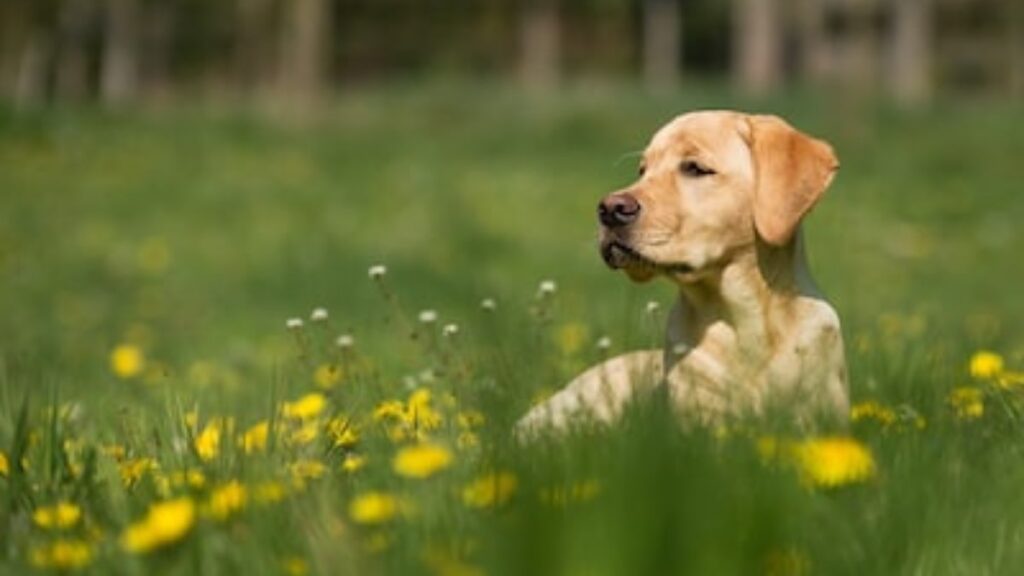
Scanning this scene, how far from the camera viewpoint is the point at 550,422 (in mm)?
2697

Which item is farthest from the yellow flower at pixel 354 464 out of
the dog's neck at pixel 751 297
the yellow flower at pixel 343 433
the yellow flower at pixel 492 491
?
the dog's neck at pixel 751 297

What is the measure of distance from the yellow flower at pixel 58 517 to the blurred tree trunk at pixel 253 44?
37522 millimetres

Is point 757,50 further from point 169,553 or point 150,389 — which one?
point 169,553

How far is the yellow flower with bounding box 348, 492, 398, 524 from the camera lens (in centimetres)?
212

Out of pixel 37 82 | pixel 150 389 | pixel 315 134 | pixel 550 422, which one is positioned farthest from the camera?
pixel 37 82

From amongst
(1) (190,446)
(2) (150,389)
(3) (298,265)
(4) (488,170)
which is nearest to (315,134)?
(4) (488,170)

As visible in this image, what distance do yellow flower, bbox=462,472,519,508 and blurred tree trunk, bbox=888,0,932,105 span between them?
36.6 m

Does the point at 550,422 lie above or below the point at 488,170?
above

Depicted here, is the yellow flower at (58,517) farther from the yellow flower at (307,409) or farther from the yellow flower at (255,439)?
the yellow flower at (307,409)

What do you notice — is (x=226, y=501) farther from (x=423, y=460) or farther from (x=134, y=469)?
(x=134, y=469)

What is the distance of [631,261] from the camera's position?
3859 millimetres

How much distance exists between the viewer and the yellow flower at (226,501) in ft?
7.52

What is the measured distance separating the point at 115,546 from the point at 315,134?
22.3 meters

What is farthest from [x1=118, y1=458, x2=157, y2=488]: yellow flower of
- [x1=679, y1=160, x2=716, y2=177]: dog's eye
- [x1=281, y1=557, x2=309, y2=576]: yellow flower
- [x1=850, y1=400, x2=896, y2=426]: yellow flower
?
[x1=679, y1=160, x2=716, y2=177]: dog's eye
